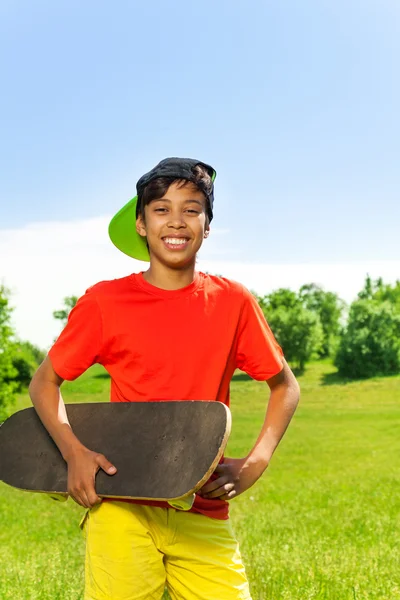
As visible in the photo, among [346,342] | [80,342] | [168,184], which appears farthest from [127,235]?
[346,342]

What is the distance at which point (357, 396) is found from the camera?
4019 cm

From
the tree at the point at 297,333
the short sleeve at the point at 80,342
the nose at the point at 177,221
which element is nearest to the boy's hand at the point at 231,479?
the short sleeve at the point at 80,342

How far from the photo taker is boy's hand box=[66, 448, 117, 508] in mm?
2775

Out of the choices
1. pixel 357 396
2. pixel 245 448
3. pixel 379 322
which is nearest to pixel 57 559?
pixel 245 448

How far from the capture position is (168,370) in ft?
9.45

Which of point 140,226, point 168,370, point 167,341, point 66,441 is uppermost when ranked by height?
point 140,226

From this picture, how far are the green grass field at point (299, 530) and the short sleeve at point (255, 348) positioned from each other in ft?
7.78

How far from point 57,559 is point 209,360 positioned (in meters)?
4.29

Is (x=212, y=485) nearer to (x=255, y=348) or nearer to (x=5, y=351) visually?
(x=255, y=348)

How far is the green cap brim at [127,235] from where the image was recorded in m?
3.38

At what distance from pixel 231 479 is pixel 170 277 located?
→ 2.85ft

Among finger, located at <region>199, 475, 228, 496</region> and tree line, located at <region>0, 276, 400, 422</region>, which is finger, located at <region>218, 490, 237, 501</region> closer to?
finger, located at <region>199, 475, 228, 496</region>

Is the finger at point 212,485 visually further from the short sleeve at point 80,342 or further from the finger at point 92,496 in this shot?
the short sleeve at point 80,342

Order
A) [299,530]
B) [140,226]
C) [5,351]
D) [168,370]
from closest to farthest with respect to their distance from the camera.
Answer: [168,370] → [140,226] → [299,530] → [5,351]
